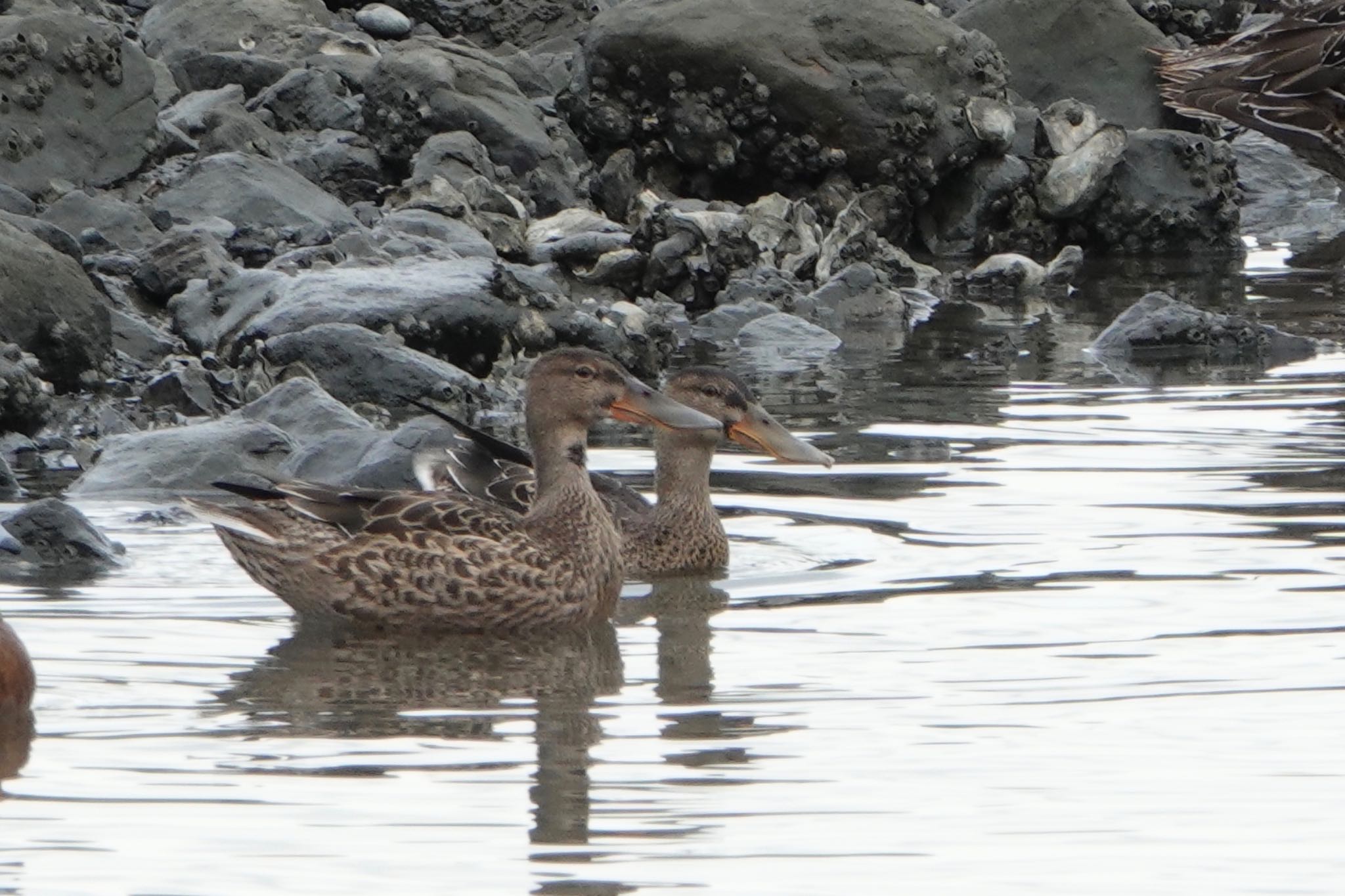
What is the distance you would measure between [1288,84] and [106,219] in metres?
6.91

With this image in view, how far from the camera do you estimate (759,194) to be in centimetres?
1777

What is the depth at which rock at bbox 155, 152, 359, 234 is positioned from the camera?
14.9 meters

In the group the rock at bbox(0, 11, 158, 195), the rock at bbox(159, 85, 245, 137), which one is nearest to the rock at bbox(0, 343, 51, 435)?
the rock at bbox(0, 11, 158, 195)

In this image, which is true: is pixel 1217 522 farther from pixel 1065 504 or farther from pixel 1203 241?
pixel 1203 241

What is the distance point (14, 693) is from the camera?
6.10 metres

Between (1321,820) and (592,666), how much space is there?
249 centimetres

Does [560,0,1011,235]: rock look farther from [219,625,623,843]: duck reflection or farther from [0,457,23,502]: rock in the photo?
[219,625,623,843]: duck reflection

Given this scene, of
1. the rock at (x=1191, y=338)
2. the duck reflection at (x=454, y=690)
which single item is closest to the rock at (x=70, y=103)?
the rock at (x=1191, y=338)

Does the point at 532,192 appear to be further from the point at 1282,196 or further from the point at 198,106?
the point at 1282,196

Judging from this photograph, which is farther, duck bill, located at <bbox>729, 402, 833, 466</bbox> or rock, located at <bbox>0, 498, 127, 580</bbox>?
duck bill, located at <bbox>729, 402, 833, 466</bbox>

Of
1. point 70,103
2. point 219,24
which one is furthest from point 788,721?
point 219,24

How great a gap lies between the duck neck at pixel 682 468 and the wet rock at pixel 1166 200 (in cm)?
934

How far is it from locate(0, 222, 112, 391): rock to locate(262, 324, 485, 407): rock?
0.90 metres

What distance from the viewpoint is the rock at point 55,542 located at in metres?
8.06
